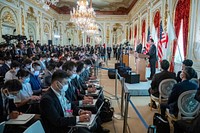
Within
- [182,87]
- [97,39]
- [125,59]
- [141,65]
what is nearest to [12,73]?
[182,87]

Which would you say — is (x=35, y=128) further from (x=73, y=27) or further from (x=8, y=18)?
(x=73, y=27)

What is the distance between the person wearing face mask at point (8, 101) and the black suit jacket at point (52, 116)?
0.51 meters

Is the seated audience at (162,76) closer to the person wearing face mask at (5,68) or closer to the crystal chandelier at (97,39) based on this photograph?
the person wearing face mask at (5,68)

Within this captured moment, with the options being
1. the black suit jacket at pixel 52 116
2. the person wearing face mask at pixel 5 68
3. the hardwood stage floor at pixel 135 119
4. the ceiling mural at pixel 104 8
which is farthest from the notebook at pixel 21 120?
the ceiling mural at pixel 104 8

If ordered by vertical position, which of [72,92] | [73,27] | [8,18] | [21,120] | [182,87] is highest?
[73,27]

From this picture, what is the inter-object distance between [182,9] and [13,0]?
9528 millimetres

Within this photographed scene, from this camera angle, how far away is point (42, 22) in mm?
15547

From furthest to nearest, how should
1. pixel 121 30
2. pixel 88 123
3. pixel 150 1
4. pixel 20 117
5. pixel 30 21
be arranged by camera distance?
pixel 121 30, pixel 30 21, pixel 150 1, pixel 20 117, pixel 88 123

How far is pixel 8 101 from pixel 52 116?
0.92m

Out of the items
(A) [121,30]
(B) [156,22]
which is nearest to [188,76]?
(B) [156,22]

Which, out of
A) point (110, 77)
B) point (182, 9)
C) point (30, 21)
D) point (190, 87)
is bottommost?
point (110, 77)

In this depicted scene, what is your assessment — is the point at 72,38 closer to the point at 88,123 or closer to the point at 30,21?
the point at 30,21

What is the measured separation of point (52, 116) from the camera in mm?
1967

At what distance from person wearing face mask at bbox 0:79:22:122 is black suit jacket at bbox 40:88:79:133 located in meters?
0.51
